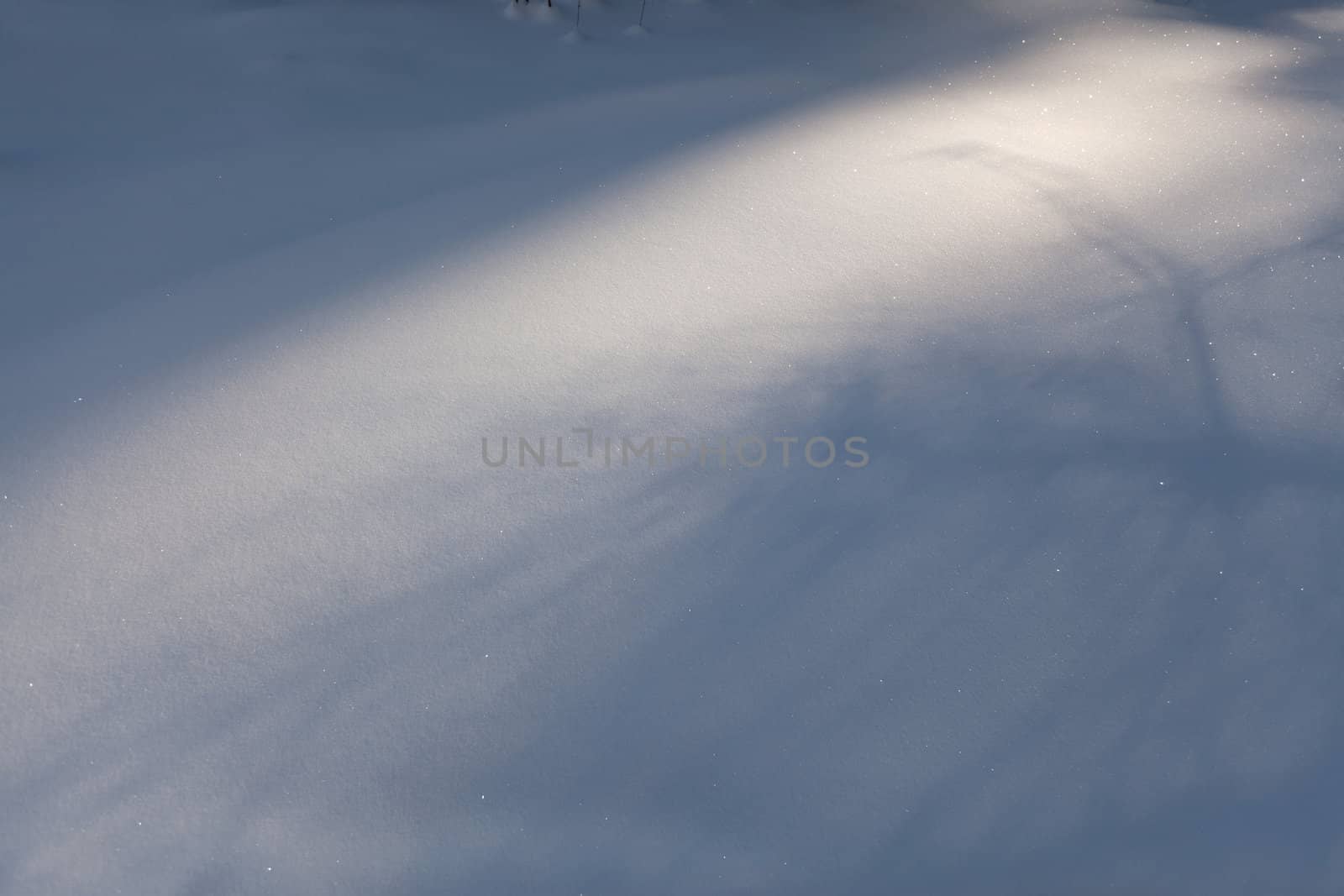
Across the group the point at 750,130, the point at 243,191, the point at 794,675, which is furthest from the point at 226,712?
the point at 750,130

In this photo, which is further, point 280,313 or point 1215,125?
point 1215,125

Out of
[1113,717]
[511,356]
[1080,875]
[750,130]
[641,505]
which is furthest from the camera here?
[750,130]

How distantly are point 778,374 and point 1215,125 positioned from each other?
1.30m

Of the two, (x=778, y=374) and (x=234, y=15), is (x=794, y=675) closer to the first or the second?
(x=778, y=374)

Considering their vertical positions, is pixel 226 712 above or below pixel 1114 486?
below

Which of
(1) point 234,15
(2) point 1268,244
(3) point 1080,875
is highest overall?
(1) point 234,15

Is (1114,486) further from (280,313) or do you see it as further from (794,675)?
(280,313)

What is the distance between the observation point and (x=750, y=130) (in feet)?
7.45

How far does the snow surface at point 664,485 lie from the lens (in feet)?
3.83

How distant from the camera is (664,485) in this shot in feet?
4.96

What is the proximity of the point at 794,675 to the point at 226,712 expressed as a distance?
0.67 metres

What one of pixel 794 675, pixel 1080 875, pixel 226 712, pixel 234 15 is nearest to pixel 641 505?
pixel 794 675

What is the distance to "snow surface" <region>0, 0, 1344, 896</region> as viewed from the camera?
3.83ft

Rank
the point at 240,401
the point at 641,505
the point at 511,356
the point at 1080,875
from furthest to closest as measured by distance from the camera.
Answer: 1. the point at 511,356
2. the point at 240,401
3. the point at 641,505
4. the point at 1080,875
